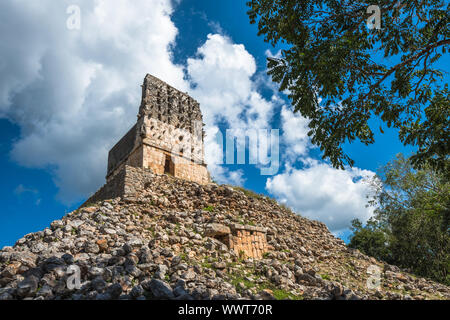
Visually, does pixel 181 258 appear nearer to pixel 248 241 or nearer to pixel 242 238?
pixel 242 238

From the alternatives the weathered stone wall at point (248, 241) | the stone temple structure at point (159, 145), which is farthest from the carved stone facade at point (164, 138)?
the weathered stone wall at point (248, 241)

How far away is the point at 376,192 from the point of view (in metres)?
Answer: 17.5

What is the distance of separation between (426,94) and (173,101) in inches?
419

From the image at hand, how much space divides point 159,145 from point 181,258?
24.7 ft

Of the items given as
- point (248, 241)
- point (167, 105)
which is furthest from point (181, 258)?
point (167, 105)

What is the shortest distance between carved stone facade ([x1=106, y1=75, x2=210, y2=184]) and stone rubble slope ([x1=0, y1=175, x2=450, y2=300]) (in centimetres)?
261

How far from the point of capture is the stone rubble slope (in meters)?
4.21

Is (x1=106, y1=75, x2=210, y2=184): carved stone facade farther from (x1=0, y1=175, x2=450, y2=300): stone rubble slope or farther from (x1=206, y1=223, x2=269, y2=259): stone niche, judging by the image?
(x1=206, y1=223, x2=269, y2=259): stone niche

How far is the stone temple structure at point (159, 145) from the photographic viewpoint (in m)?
9.87

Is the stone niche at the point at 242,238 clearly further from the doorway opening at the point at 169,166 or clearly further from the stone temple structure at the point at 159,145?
the doorway opening at the point at 169,166

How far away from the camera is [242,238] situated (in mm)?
8055

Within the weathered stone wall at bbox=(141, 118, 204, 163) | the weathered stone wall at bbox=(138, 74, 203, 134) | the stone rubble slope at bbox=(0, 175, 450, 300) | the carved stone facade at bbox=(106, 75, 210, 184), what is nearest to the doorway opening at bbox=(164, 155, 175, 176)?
the carved stone facade at bbox=(106, 75, 210, 184)
